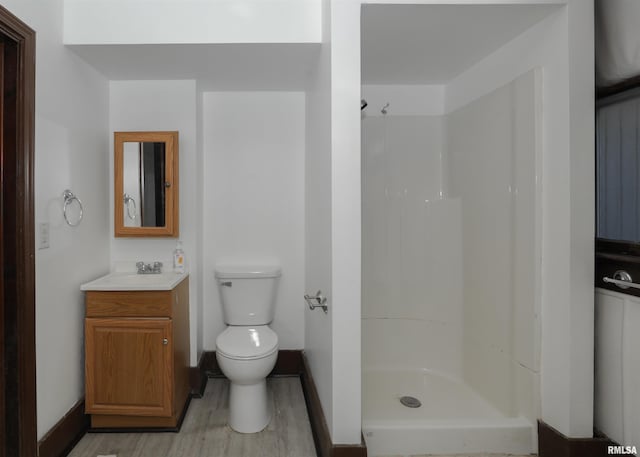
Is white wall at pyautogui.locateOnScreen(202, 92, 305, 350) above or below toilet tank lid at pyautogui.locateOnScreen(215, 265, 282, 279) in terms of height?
above

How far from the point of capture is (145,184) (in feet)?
7.39

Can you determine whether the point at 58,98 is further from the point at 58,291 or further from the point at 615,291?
the point at 615,291

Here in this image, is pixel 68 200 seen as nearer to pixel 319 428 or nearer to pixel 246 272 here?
pixel 246 272

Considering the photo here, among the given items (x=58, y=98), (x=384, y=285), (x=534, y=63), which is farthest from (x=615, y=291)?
(x=58, y=98)

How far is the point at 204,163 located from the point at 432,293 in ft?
6.19

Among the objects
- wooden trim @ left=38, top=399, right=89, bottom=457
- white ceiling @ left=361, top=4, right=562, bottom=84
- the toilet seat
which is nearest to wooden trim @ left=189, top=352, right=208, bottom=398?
the toilet seat

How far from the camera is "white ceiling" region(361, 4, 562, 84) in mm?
1579

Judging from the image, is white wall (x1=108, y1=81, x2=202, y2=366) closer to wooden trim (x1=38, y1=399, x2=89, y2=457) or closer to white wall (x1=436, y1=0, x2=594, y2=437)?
wooden trim (x1=38, y1=399, x2=89, y2=457)

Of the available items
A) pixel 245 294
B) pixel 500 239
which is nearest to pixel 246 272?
pixel 245 294

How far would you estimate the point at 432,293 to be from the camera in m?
2.42

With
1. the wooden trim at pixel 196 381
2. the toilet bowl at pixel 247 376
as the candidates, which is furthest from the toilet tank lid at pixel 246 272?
the wooden trim at pixel 196 381

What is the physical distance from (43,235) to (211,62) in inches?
50.5

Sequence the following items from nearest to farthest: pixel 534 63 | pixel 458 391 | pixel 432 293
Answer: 1. pixel 534 63
2. pixel 458 391
3. pixel 432 293

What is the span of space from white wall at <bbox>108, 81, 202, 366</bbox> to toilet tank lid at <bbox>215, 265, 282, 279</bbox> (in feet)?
0.58
